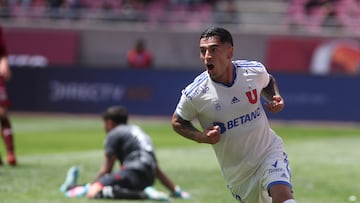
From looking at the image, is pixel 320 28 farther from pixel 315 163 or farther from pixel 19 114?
pixel 315 163

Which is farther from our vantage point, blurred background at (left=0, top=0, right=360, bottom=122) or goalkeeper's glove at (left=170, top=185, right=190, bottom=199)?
blurred background at (left=0, top=0, right=360, bottom=122)

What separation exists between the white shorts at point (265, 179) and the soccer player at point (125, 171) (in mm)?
3512

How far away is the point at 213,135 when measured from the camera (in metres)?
7.77

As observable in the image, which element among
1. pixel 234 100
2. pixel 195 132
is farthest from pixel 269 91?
pixel 195 132

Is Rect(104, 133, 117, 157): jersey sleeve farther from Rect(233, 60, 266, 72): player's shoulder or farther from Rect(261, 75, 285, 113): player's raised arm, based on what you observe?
Rect(233, 60, 266, 72): player's shoulder

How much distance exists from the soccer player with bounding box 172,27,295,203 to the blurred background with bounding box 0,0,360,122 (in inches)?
808

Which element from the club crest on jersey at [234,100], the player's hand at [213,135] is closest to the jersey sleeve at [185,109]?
the club crest on jersey at [234,100]

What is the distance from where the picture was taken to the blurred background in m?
29.1

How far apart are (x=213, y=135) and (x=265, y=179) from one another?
0.83 m

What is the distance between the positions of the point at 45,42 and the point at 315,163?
68.8 ft

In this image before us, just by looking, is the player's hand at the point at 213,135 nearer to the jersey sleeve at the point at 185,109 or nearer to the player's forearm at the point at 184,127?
the player's forearm at the point at 184,127

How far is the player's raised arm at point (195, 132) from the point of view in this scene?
7793 millimetres

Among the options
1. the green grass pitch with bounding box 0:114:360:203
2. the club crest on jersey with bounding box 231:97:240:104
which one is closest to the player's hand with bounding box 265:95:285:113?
the club crest on jersey with bounding box 231:97:240:104

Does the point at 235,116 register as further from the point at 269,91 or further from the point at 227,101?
the point at 269,91
